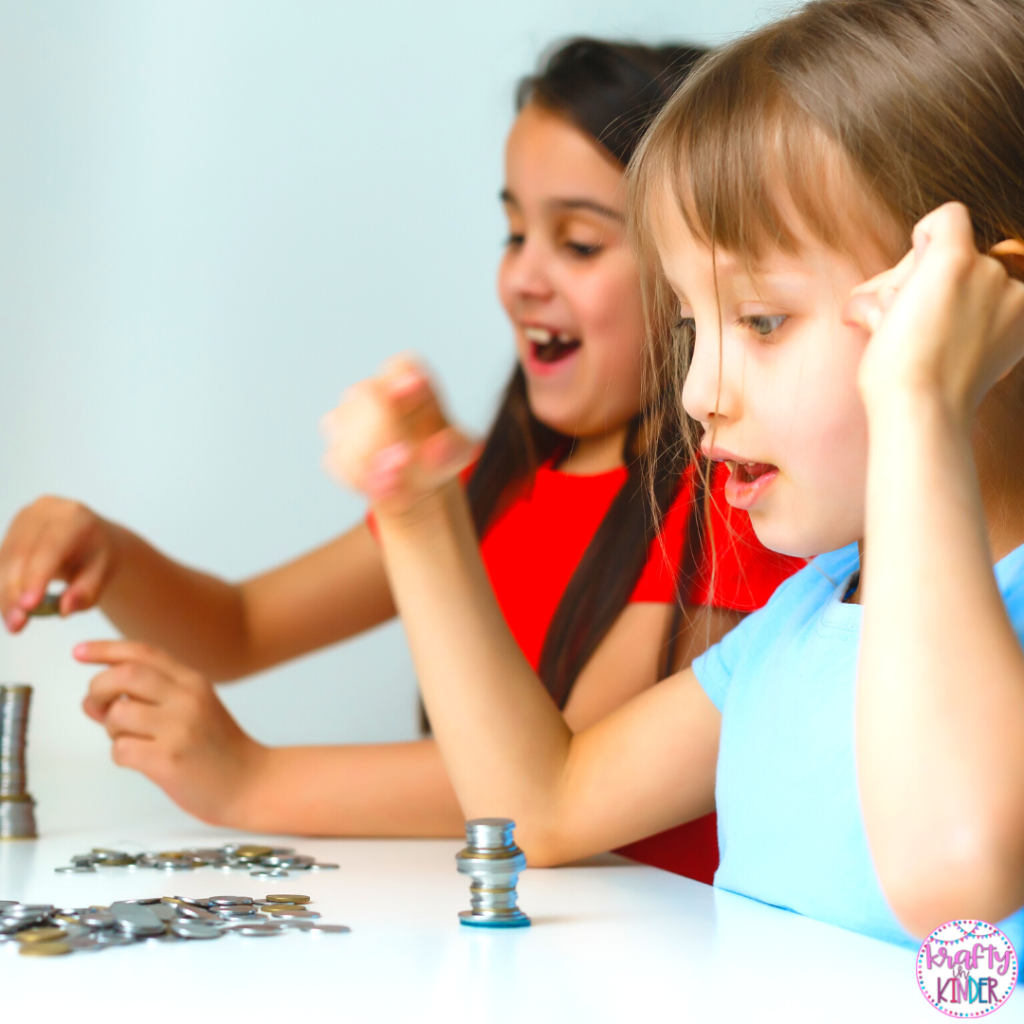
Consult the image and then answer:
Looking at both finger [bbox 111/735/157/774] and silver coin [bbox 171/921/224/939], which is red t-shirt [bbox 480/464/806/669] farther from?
silver coin [bbox 171/921/224/939]

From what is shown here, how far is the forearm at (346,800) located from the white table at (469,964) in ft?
0.69

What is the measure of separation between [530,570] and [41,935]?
91cm

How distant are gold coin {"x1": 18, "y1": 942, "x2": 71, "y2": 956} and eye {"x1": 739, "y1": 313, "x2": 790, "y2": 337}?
1.61 ft

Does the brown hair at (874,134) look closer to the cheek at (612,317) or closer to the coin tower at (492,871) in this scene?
the coin tower at (492,871)

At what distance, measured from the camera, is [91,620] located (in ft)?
7.43

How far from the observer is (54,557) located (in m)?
1.21

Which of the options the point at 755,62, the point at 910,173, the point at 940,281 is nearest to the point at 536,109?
the point at 755,62

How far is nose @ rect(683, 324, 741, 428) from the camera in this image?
2.51 feet

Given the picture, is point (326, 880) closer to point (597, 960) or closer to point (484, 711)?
point (484, 711)

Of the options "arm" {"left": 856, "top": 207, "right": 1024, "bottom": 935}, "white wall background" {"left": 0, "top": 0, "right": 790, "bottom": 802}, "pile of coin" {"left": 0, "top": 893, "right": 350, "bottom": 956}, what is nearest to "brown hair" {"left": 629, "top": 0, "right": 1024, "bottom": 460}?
"arm" {"left": 856, "top": 207, "right": 1024, "bottom": 935}

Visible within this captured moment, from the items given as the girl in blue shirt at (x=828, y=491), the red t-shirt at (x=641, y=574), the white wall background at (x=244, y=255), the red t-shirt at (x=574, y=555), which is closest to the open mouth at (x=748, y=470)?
the girl in blue shirt at (x=828, y=491)

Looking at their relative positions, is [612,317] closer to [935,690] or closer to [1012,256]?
[1012,256]

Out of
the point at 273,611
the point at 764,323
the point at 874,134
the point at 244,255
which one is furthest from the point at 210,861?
the point at 244,255

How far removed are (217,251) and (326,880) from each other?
65.6 inches
